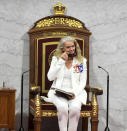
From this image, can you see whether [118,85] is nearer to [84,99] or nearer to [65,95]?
[84,99]

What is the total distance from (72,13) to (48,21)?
796 mm

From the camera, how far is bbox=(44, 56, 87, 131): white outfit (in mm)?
3173

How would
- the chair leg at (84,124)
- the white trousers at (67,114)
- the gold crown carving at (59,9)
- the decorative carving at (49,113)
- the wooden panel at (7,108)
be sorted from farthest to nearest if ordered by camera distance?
the gold crown carving at (59,9), the chair leg at (84,124), the wooden panel at (7,108), the decorative carving at (49,113), the white trousers at (67,114)

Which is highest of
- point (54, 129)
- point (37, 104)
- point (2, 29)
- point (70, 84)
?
point (2, 29)

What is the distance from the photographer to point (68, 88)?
11.6ft

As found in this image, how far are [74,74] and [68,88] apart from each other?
232 millimetres

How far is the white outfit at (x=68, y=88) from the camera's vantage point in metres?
3.17

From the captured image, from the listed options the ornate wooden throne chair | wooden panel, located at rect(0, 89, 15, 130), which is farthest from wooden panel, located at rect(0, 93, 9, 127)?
the ornate wooden throne chair

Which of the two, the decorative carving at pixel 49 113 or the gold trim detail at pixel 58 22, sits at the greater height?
the gold trim detail at pixel 58 22

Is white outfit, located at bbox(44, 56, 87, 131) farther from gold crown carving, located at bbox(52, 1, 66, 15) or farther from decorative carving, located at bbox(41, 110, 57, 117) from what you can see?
gold crown carving, located at bbox(52, 1, 66, 15)

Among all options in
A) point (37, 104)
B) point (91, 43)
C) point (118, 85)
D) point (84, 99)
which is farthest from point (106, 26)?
point (37, 104)

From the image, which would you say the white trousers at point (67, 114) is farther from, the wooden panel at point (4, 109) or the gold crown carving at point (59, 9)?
the gold crown carving at point (59, 9)

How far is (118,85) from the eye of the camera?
175 inches

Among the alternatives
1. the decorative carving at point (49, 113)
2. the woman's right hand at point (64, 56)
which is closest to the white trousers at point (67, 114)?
the decorative carving at point (49, 113)
